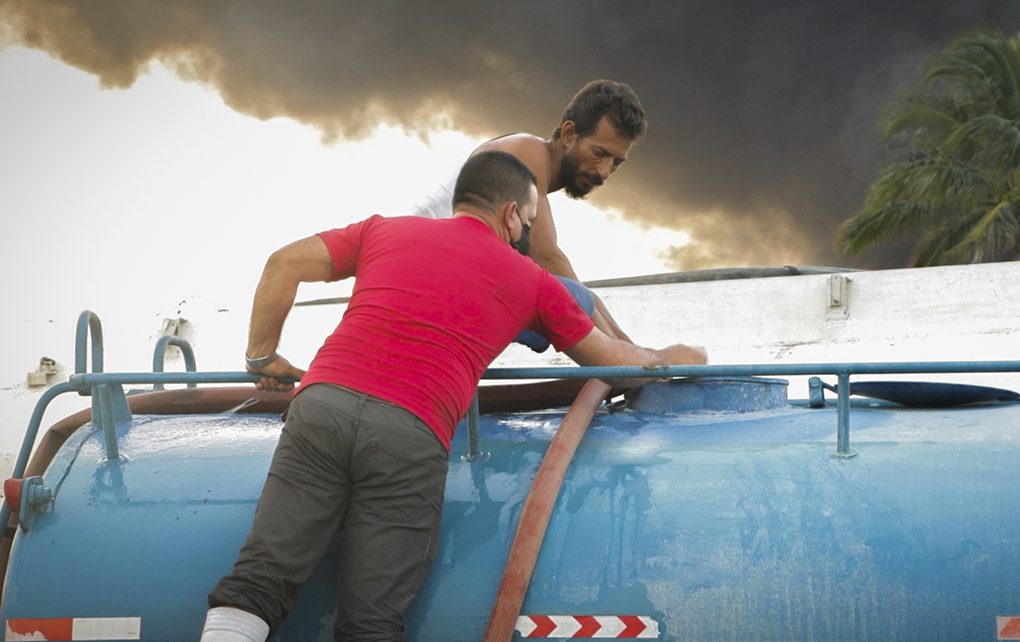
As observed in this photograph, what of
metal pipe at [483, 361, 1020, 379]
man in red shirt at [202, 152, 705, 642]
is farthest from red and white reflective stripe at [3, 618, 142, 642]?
metal pipe at [483, 361, 1020, 379]

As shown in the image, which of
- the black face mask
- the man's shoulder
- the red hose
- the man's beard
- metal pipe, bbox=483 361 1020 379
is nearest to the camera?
the red hose

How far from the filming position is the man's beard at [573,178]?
399 cm

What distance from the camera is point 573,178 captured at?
4.02 metres

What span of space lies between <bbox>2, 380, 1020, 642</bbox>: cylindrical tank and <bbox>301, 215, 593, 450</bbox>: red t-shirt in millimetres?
439

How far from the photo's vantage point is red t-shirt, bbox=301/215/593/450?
8.49 feet

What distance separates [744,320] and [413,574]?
8.66 metres

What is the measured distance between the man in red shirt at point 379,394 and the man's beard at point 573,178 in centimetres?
114

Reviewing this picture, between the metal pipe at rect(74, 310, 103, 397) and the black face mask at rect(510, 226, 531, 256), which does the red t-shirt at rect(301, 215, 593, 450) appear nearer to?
the black face mask at rect(510, 226, 531, 256)

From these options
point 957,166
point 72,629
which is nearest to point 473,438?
point 72,629

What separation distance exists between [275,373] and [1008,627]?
2.12m

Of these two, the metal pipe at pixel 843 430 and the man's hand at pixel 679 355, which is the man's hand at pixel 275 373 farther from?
the metal pipe at pixel 843 430

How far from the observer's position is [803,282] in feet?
34.1

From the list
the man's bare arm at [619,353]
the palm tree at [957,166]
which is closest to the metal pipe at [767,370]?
the man's bare arm at [619,353]

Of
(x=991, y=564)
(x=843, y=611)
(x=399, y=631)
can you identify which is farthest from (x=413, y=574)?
(x=991, y=564)
